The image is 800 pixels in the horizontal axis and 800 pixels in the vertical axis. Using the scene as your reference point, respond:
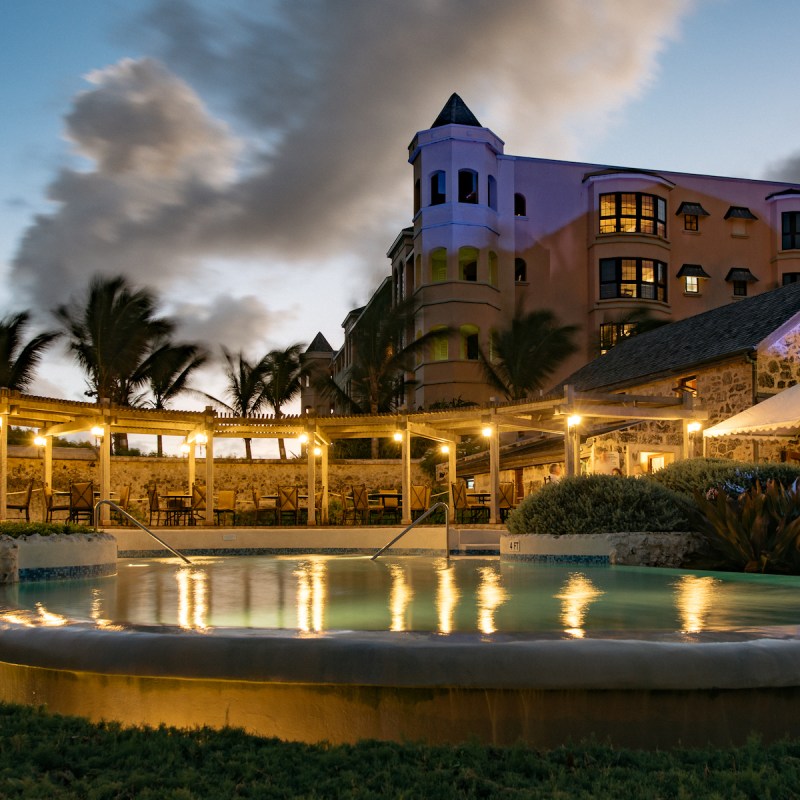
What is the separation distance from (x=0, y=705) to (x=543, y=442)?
2134 centimetres

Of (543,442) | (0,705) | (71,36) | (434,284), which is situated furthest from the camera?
(434,284)

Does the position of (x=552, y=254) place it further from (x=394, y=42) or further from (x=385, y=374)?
(x=394, y=42)

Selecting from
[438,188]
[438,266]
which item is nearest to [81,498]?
[438,266]

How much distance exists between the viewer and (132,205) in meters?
25.8

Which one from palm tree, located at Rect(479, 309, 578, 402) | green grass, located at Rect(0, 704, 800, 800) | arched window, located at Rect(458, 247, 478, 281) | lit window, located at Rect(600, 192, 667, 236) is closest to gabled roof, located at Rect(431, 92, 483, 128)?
arched window, located at Rect(458, 247, 478, 281)

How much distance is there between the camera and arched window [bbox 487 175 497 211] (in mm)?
38281

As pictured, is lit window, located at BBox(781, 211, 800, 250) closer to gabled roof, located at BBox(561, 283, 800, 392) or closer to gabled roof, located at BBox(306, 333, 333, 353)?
gabled roof, located at BBox(561, 283, 800, 392)

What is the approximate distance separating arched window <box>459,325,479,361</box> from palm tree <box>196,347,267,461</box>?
361 inches

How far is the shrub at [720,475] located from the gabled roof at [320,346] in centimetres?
5430

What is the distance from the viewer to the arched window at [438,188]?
124 feet

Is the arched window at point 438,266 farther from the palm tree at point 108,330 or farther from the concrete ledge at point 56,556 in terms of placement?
the concrete ledge at point 56,556

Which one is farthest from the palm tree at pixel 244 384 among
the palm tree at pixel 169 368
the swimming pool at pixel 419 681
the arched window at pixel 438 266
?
the swimming pool at pixel 419 681

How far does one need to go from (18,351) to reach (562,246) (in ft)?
77.1

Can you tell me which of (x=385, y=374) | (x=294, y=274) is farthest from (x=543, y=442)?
(x=294, y=274)
